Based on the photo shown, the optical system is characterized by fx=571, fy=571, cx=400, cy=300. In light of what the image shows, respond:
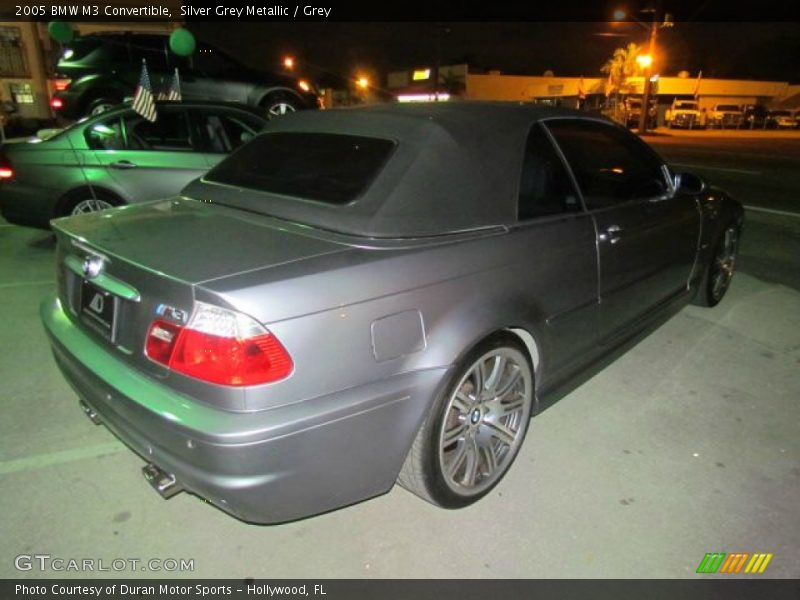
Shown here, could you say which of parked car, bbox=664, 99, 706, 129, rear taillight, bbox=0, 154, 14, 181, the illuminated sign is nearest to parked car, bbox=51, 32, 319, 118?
rear taillight, bbox=0, 154, 14, 181

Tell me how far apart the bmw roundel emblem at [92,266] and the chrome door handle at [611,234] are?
2325mm

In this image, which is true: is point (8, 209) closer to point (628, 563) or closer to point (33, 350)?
point (33, 350)

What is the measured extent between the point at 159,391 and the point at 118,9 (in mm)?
23373

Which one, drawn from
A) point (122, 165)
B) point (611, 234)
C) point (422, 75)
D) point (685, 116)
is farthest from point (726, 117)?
point (611, 234)

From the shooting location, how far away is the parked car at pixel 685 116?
43875 millimetres

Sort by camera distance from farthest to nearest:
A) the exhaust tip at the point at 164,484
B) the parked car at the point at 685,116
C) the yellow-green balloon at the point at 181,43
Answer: the parked car at the point at 685,116, the yellow-green balloon at the point at 181,43, the exhaust tip at the point at 164,484

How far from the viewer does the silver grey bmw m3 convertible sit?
1.84 meters

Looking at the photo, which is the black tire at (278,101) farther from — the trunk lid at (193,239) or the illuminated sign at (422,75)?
the illuminated sign at (422,75)

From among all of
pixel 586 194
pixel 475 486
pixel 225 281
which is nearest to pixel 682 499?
pixel 475 486

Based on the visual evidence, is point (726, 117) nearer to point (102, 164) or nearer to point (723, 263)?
point (723, 263)

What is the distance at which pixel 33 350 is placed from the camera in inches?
156

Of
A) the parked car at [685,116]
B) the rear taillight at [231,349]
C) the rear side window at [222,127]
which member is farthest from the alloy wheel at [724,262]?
the parked car at [685,116]

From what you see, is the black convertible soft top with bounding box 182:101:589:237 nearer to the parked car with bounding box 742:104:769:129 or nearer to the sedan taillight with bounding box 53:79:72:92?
the sedan taillight with bounding box 53:79:72:92

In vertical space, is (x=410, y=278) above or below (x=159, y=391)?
above
